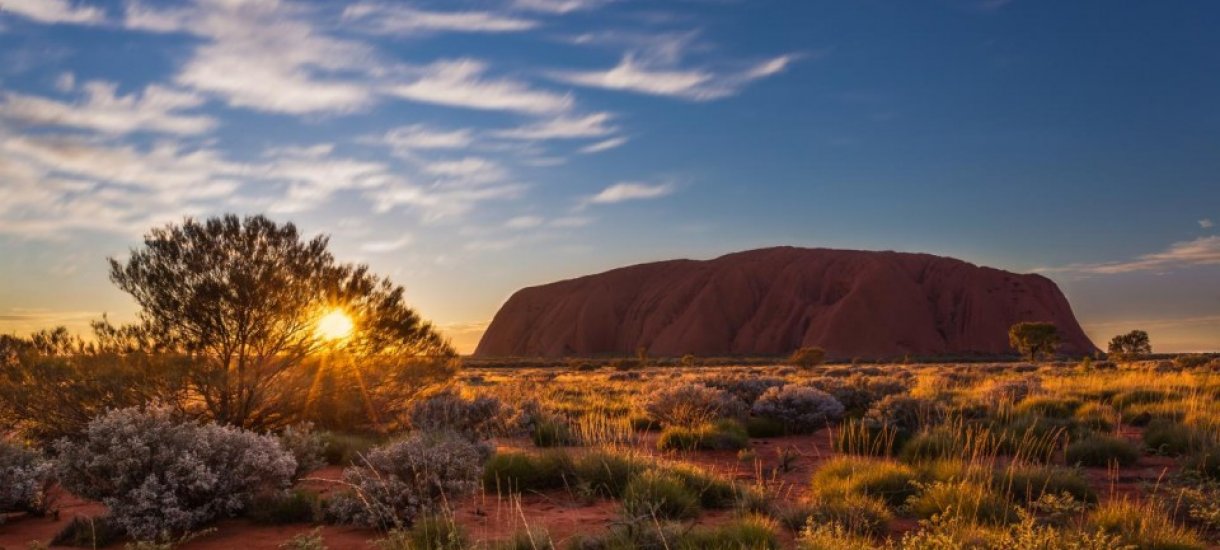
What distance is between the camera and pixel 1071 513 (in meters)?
7.02

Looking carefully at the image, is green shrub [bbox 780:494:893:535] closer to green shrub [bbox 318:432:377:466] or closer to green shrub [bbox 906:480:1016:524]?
green shrub [bbox 906:480:1016:524]

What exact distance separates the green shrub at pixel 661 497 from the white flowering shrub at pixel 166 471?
3739mm

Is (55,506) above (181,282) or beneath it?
beneath

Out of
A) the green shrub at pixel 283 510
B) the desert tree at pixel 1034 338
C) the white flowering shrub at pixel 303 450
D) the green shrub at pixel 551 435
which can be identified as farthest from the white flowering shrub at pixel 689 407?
the desert tree at pixel 1034 338

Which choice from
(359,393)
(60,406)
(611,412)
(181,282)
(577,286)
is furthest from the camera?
(577,286)

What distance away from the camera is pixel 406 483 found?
7660mm

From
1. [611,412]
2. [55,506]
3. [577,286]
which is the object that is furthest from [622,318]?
[55,506]

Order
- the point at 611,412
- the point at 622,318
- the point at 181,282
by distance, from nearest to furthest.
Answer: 1. the point at 181,282
2. the point at 611,412
3. the point at 622,318

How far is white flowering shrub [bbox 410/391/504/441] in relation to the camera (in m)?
13.2

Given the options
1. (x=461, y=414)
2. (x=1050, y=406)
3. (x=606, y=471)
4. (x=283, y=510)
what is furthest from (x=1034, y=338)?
(x=283, y=510)

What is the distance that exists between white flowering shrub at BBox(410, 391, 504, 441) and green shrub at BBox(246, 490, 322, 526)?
187 inches

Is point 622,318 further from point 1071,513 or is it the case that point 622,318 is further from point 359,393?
point 1071,513

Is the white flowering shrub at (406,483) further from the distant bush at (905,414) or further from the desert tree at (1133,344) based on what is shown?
the desert tree at (1133,344)

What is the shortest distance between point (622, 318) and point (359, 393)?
311ft
